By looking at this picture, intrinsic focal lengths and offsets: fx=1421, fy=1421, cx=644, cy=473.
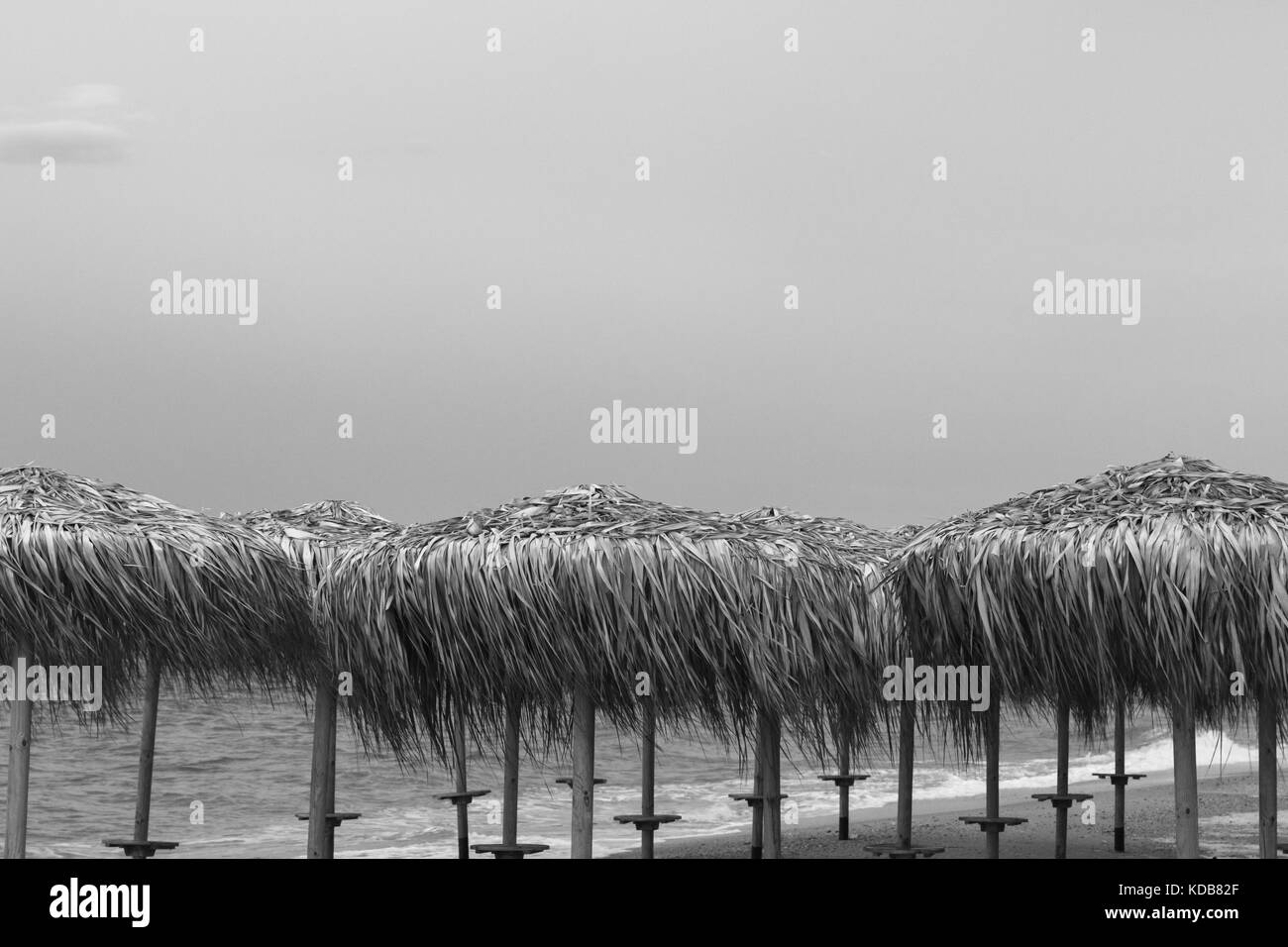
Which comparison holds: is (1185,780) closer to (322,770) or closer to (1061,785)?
(1061,785)

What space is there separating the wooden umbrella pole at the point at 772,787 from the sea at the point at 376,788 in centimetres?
470

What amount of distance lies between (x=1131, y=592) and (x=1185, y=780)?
1.30 metres

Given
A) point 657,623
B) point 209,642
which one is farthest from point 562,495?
point 209,642

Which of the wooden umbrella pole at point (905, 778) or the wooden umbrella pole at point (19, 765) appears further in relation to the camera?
the wooden umbrella pole at point (905, 778)

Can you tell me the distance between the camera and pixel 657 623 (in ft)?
28.2

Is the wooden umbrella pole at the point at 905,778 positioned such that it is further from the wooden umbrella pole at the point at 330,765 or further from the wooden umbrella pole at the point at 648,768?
the wooden umbrella pole at the point at 330,765

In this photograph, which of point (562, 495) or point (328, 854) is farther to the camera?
point (328, 854)

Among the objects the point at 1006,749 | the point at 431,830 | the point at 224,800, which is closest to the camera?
the point at 431,830

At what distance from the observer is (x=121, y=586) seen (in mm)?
8891

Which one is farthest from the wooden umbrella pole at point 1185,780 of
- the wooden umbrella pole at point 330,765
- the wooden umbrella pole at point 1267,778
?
the wooden umbrella pole at point 330,765

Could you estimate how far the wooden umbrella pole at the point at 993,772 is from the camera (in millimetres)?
11078
